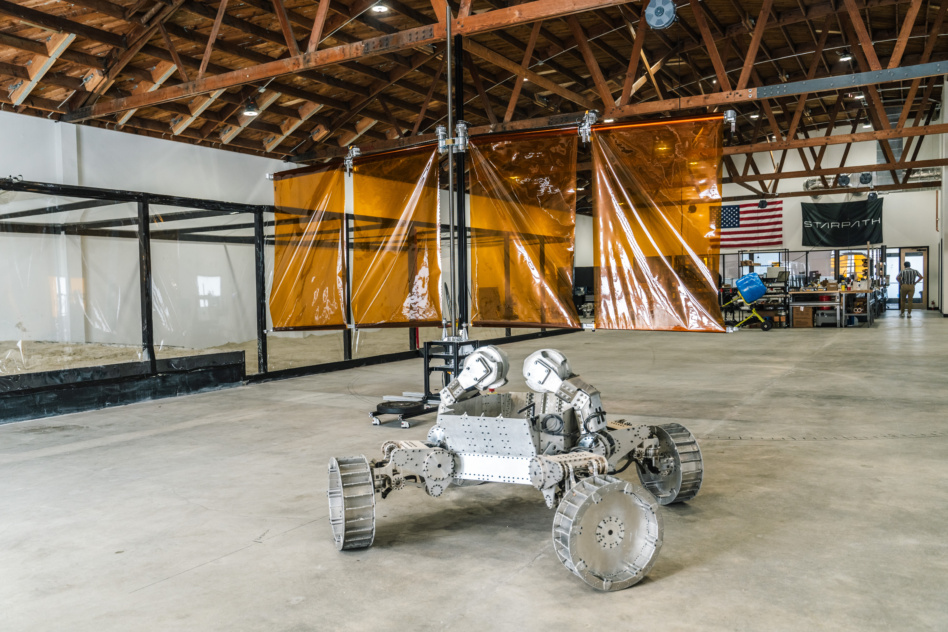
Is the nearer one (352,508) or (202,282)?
(352,508)

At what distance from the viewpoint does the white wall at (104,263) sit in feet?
24.8

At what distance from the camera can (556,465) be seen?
128 inches

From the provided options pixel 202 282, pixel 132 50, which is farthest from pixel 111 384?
pixel 132 50

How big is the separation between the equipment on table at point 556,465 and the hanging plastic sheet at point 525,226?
5.73 feet

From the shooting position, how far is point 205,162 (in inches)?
541

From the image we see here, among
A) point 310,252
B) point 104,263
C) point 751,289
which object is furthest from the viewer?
point 751,289

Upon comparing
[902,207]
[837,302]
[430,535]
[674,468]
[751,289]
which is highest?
[902,207]

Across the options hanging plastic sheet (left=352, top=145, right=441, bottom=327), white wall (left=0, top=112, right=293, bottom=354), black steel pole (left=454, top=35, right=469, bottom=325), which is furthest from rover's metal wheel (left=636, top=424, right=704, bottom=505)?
white wall (left=0, top=112, right=293, bottom=354)

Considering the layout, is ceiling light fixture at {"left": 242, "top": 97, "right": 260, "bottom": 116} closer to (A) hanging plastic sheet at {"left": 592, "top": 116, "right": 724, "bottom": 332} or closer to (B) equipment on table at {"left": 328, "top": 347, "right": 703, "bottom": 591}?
(A) hanging plastic sheet at {"left": 592, "top": 116, "right": 724, "bottom": 332}

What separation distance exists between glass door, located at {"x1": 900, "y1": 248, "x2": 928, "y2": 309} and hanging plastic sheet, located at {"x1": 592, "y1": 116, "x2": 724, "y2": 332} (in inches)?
1032

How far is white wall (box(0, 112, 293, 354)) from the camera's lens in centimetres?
757

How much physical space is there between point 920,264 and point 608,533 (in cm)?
2971

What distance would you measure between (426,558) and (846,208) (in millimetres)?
28118

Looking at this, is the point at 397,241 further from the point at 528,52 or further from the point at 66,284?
the point at 528,52
